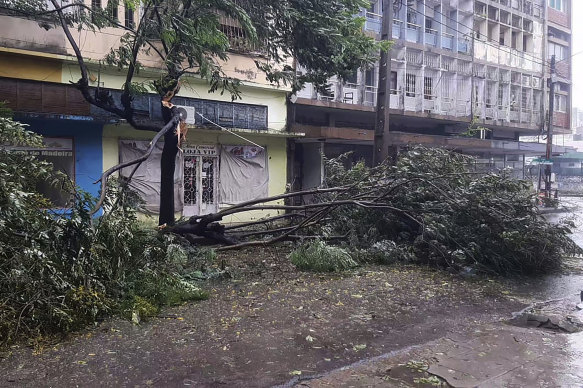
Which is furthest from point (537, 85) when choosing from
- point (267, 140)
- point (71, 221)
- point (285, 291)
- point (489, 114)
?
point (71, 221)

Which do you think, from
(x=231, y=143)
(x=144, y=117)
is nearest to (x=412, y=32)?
(x=231, y=143)

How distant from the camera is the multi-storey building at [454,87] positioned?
59.6 ft

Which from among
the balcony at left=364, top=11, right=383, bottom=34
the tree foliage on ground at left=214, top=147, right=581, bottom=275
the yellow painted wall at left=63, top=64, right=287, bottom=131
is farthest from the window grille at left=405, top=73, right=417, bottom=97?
the tree foliage on ground at left=214, top=147, right=581, bottom=275

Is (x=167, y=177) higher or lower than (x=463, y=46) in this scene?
lower

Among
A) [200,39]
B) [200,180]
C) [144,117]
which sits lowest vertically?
[200,180]

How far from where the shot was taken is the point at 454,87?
23266 millimetres

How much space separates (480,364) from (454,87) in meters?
21.0

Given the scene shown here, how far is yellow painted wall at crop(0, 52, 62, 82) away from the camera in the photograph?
1066 cm

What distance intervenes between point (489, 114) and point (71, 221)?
24.0 meters

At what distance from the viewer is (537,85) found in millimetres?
28234

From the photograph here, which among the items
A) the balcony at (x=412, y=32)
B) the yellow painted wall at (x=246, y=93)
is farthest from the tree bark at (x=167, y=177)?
the balcony at (x=412, y=32)

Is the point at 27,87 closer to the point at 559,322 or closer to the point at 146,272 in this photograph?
the point at 146,272

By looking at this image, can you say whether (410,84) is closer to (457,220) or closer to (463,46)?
(463,46)

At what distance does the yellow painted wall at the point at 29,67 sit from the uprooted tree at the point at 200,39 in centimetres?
95
